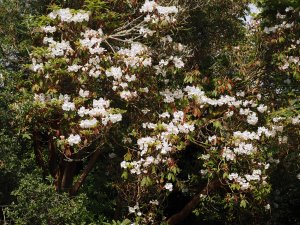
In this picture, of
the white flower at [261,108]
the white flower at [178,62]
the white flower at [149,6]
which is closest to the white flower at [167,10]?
the white flower at [149,6]

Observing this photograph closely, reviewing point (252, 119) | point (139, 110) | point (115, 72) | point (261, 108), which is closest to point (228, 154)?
point (252, 119)

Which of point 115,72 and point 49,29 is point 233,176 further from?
point 49,29

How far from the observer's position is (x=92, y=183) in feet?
29.6

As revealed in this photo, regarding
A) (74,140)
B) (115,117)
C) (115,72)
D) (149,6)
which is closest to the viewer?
(115,117)

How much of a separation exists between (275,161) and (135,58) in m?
3.15

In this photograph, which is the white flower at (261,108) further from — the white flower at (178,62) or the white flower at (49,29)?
the white flower at (49,29)

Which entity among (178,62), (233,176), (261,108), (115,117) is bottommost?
(233,176)

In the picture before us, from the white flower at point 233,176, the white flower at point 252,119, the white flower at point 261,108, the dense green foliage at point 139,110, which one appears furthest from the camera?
the white flower at point 261,108

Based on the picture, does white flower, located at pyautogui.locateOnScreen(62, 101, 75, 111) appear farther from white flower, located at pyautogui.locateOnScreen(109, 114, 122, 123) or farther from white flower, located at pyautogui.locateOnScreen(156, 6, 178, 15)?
white flower, located at pyautogui.locateOnScreen(156, 6, 178, 15)

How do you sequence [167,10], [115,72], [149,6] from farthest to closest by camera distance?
[149,6] < [167,10] < [115,72]

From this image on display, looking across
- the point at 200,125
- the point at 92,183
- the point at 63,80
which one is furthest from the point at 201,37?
the point at 92,183

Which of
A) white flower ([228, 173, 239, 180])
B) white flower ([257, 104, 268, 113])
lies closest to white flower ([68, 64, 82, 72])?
white flower ([228, 173, 239, 180])

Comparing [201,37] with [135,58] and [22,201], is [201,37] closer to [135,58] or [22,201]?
[135,58]

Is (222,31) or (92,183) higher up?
(222,31)
